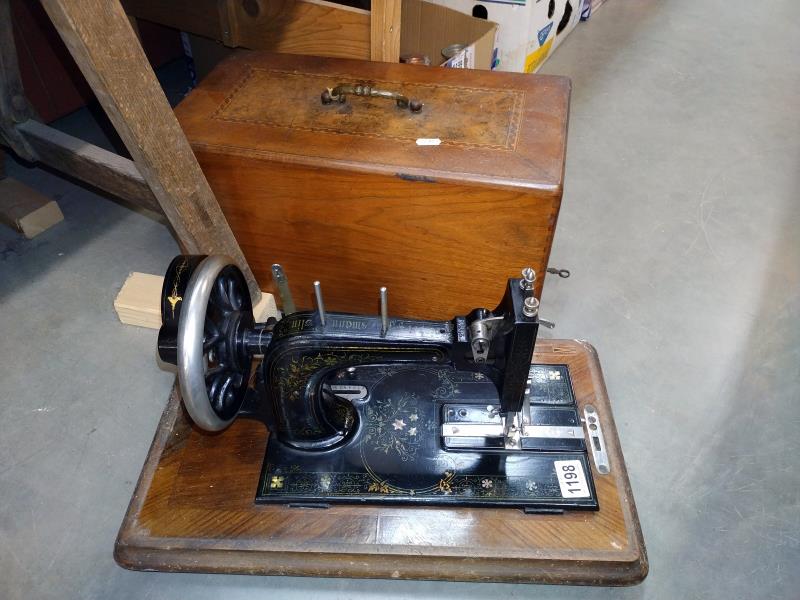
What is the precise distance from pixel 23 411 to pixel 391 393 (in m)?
1.04

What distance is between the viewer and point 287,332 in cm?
109

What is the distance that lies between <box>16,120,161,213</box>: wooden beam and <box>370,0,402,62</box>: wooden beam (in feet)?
2.58

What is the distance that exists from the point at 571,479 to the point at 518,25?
2110 mm

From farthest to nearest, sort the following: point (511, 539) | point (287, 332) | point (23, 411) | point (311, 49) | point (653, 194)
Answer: point (653, 194) → point (311, 49) → point (23, 411) → point (511, 539) → point (287, 332)

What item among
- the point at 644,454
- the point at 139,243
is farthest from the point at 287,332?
the point at 139,243

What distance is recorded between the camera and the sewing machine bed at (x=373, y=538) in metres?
1.22

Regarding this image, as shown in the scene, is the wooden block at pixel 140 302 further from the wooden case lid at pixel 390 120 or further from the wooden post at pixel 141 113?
the wooden case lid at pixel 390 120

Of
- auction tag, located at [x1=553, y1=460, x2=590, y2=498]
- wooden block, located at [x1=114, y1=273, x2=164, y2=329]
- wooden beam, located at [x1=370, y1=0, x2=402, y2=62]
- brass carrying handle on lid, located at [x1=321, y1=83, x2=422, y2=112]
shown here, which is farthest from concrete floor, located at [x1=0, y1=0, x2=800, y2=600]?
wooden beam, located at [x1=370, y1=0, x2=402, y2=62]

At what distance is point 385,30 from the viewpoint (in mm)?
1802

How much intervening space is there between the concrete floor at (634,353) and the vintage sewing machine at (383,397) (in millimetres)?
243

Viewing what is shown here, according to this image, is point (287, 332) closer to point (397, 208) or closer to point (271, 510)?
point (271, 510)

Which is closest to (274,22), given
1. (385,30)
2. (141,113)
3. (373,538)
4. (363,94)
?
(385,30)

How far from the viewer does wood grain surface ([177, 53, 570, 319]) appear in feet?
4.69

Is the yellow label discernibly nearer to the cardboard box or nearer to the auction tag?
the cardboard box
